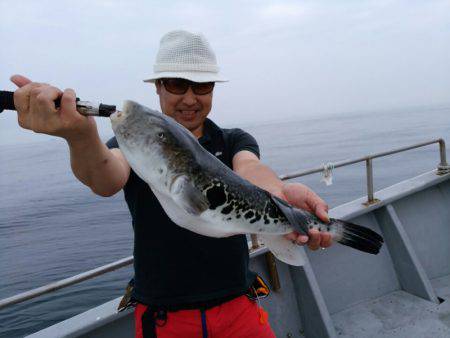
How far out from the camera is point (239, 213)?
Result: 2.12 meters

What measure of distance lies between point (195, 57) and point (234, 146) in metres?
0.77

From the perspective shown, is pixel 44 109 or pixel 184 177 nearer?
pixel 44 109

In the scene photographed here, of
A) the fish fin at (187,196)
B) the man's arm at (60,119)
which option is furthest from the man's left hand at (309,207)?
the man's arm at (60,119)

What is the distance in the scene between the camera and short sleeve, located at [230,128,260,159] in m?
3.00

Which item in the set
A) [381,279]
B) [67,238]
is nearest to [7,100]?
[381,279]

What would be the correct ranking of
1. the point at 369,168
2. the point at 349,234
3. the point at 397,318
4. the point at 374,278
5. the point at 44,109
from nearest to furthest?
the point at 44,109
the point at 349,234
the point at 397,318
the point at 369,168
the point at 374,278

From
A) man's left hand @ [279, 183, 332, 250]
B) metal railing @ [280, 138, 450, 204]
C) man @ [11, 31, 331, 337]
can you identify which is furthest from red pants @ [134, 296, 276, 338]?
metal railing @ [280, 138, 450, 204]

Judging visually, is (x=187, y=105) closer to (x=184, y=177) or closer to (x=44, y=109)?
(x=184, y=177)

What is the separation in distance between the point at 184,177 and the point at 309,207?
106cm

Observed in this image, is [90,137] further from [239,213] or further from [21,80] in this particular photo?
[239,213]

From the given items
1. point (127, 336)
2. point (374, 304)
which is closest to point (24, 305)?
point (127, 336)

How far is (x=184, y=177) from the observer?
191cm

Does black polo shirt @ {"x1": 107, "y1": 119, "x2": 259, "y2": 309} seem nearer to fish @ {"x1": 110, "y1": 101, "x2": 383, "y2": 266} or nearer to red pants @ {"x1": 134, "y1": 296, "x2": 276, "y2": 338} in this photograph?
red pants @ {"x1": 134, "y1": 296, "x2": 276, "y2": 338}

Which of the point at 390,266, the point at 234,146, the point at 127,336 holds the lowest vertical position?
the point at 390,266
